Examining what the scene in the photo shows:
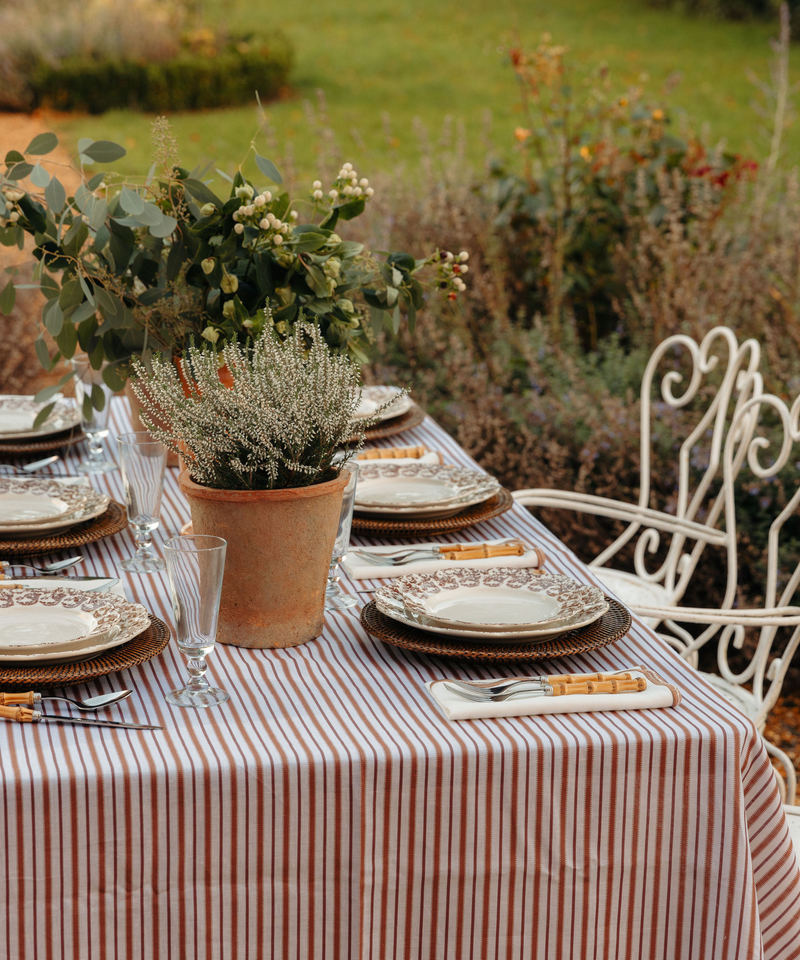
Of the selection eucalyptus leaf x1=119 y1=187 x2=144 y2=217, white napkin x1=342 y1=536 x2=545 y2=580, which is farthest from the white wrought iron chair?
eucalyptus leaf x1=119 y1=187 x2=144 y2=217

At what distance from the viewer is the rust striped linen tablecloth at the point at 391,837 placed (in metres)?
1.04

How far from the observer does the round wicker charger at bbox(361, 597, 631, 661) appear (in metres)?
1.28

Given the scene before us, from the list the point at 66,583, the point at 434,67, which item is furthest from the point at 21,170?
the point at 434,67

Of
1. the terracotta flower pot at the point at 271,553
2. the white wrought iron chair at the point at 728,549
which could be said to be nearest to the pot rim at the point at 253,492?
the terracotta flower pot at the point at 271,553

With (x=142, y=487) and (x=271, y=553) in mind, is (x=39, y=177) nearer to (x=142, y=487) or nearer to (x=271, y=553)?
(x=142, y=487)

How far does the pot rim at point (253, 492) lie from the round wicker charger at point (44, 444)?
2.93ft

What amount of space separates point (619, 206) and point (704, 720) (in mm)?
3595

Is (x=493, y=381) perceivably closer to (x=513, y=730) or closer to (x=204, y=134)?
(x=513, y=730)

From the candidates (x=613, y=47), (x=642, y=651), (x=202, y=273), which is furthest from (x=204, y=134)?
(x=642, y=651)

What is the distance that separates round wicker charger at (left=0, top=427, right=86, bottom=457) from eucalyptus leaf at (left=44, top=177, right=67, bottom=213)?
654mm

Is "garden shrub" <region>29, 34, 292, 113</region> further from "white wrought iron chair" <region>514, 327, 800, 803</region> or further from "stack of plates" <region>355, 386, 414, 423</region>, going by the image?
"white wrought iron chair" <region>514, 327, 800, 803</region>

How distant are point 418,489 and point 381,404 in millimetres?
583

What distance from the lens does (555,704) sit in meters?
1.18

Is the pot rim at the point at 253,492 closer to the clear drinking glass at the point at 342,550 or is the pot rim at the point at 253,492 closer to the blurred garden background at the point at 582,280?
the clear drinking glass at the point at 342,550
